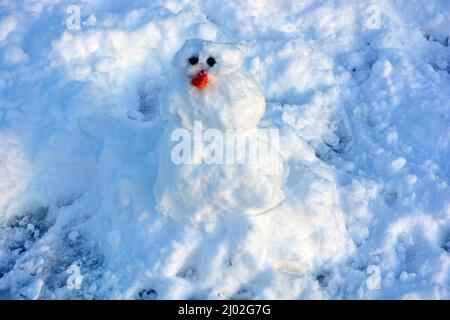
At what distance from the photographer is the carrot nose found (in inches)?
86.4

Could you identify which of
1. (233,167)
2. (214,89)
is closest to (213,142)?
(233,167)

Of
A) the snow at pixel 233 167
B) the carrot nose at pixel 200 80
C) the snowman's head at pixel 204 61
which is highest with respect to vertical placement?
the snowman's head at pixel 204 61

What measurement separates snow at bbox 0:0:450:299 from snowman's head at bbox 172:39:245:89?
10 millimetres

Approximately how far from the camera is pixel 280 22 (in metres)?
3.77

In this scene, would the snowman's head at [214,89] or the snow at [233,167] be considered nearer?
the snowman's head at [214,89]

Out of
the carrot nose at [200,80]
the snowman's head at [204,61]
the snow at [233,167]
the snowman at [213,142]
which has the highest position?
the snowman's head at [204,61]

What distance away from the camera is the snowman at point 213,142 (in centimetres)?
224

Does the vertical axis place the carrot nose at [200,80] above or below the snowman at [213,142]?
above

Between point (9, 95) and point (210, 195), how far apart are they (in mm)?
1573

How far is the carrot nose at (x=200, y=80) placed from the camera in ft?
7.20

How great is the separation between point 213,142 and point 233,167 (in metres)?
0.15

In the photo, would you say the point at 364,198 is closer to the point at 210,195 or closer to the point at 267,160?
the point at 267,160

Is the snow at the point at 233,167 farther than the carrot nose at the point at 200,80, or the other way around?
the snow at the point at 233,167

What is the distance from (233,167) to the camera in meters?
2.37
